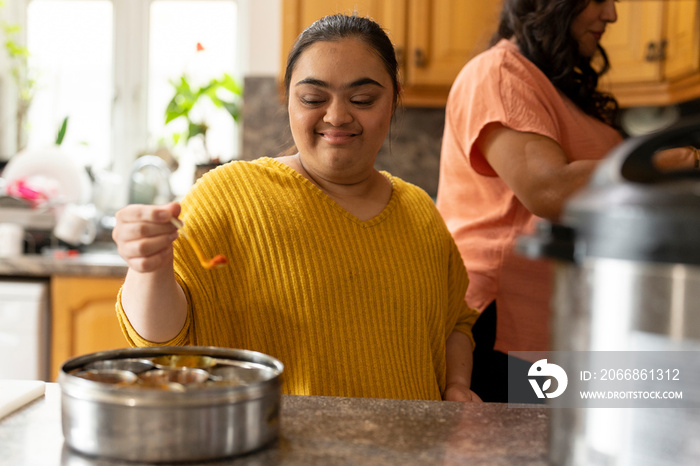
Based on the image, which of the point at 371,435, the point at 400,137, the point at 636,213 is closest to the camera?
the point at 636,213

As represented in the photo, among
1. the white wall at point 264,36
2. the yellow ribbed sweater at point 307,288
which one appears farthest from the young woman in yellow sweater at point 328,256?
the white wall at point 264,36

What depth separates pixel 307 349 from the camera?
1.08m

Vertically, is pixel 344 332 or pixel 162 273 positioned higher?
pixel 162 273

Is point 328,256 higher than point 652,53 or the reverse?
the reverse

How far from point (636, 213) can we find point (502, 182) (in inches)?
36.3

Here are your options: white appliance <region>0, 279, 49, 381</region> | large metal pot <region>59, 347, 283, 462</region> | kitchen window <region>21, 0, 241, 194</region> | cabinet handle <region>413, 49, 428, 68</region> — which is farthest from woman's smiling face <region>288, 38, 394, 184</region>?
kitchen window <region>21, 0, 241, 194</region>

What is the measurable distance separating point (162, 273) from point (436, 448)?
0.40m

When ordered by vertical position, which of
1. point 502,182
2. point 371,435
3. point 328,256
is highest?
point 502,182

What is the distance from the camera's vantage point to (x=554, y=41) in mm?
1396

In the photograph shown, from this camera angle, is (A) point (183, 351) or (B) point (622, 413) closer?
(B) point (622, 413)

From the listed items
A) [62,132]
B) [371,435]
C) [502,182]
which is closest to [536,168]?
[502,182]

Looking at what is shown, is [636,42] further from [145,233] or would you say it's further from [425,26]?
[145,233]

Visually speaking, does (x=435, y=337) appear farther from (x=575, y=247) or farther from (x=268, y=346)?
(x=575, y=247)

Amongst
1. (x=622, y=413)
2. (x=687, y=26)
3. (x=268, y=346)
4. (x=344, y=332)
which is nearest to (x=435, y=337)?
(x=344, y=332)
